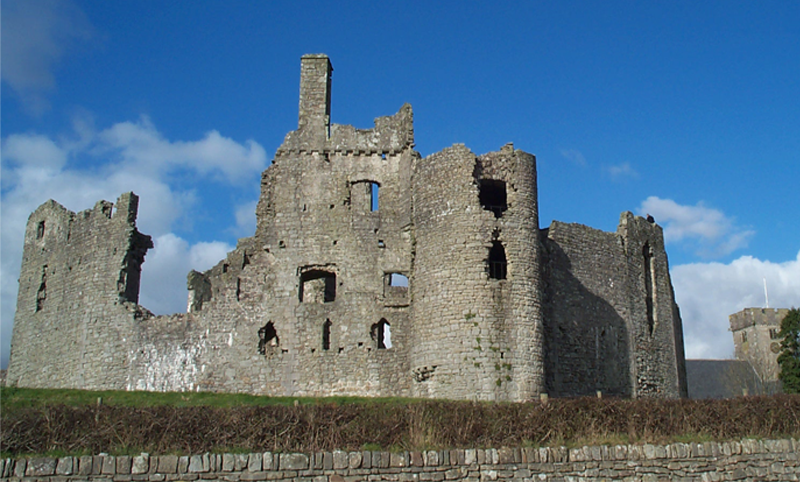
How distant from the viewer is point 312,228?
30.6 meters

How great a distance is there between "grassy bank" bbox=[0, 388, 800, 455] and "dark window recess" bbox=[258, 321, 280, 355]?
12.1 m

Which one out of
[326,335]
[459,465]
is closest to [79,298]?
[326,335]

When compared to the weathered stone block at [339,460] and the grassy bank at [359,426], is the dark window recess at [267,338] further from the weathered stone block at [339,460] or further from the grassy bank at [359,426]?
the weathered stone block at [339,460]

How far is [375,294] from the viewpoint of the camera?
29625 mm

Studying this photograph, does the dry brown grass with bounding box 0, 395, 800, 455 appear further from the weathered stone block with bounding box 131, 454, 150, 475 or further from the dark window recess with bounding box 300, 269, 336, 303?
the dark window recess with bounding box 300, 269, 336, 303

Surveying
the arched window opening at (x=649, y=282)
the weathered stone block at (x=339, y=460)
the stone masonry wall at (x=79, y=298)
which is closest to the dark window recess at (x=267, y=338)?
the stone masonry wall at (x=79, y=298)

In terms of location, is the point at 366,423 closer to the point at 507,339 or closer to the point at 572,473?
the point at 572,473

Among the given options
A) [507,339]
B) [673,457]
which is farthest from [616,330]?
[673,457]

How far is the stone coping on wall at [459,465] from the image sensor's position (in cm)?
1519

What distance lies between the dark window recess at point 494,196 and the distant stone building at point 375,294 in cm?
8

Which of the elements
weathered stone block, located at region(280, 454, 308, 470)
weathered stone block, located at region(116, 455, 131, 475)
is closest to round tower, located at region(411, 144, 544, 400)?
weathered stone block, located at region(280, 454, 308, 470)

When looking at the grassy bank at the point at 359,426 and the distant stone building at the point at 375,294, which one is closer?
the grassy bank at the point at 359,426

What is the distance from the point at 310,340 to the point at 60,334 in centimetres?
1117

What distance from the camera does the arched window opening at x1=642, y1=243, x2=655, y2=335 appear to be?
113 feet
